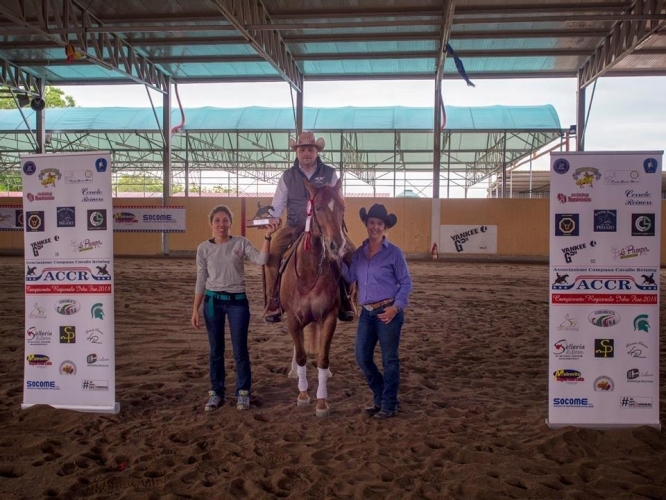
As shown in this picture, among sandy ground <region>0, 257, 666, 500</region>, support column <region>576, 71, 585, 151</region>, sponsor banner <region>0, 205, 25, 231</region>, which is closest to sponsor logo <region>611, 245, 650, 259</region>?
sandy ground <region>0, 257, 666, 500</region>

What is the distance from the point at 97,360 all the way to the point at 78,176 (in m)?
1.67

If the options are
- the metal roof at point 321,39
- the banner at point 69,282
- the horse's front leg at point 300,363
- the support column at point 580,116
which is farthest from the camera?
the support column at point 580,116

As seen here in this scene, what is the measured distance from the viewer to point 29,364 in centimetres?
538

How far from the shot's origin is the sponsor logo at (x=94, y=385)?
17.2 ft

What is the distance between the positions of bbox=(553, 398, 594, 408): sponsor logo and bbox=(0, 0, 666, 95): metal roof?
12.9 meters

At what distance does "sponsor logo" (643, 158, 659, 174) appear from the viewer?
15.3 feet

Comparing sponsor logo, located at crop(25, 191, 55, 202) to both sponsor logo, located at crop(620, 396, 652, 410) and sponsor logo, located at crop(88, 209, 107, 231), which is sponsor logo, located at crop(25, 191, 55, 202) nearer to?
sponsor logo, located at crop(88, 209, 107, 231)

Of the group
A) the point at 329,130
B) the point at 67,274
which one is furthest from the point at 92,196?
the point at 329,130

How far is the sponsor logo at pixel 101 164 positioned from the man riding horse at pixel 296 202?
1580 millimetres

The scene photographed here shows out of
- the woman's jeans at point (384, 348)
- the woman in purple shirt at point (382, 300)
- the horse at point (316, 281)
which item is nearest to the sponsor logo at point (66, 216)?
the horse at point (316, 281)

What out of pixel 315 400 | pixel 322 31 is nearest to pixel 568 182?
pixel 315 400

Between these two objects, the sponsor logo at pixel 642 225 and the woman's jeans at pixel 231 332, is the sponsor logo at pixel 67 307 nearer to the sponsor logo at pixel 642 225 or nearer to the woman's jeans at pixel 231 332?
the woman's jeans at pixel 231 332

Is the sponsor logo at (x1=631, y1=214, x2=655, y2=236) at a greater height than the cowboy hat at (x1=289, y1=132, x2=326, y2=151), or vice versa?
the cowboy hat at (x1=289, y1=132, x2=326, y2=151)

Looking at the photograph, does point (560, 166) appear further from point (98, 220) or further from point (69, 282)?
point (69, 282)
